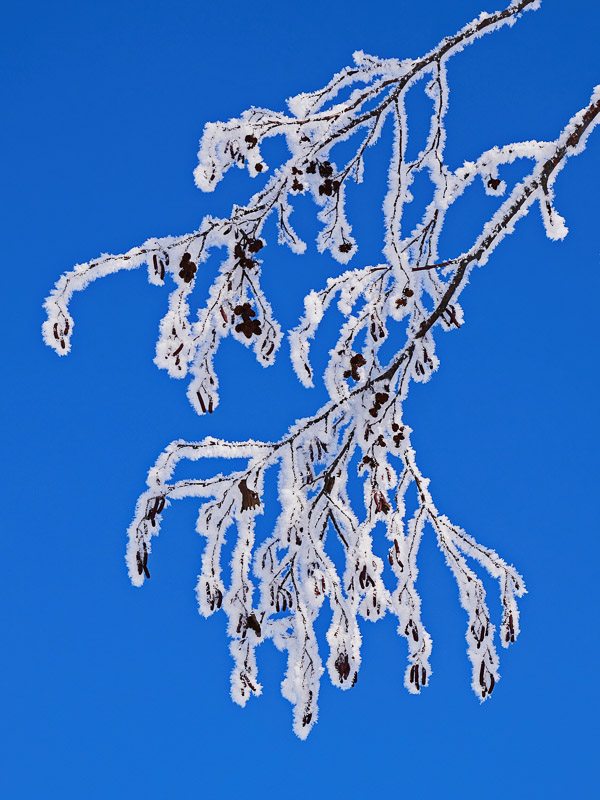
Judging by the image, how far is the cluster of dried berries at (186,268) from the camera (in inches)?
98.8

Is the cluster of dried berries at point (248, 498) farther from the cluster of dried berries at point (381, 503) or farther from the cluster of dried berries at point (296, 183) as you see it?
the cluster of dried berries at point (296, 183)

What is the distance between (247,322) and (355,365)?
42 centimetres

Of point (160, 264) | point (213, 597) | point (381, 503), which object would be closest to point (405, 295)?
point (381, 503)

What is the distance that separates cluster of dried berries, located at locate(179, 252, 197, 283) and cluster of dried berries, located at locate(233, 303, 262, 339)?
195 mm

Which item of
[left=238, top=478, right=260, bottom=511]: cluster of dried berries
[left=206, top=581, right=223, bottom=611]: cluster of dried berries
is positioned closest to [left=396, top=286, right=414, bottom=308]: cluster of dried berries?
[left=238, top=478, right=260, bottom=511]: cluster of dried berries

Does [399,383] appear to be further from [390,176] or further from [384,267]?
[390,176]

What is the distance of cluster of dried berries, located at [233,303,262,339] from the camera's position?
102 inches

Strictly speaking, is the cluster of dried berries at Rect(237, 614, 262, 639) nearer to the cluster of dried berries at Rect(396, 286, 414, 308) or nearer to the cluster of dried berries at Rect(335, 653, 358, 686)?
the cluster of dried berries at Rect(335, 653, 358, 686)

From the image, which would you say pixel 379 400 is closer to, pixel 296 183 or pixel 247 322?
pixel 247 322

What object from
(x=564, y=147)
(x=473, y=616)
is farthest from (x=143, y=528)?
(x=564, y=147)

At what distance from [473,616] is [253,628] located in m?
0.84

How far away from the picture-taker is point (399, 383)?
2672 millimetres

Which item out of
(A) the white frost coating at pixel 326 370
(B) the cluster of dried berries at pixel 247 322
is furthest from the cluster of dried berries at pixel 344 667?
(B) the cluster of dried berries at pixel 247 322

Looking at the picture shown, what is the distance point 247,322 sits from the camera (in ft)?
8.55
